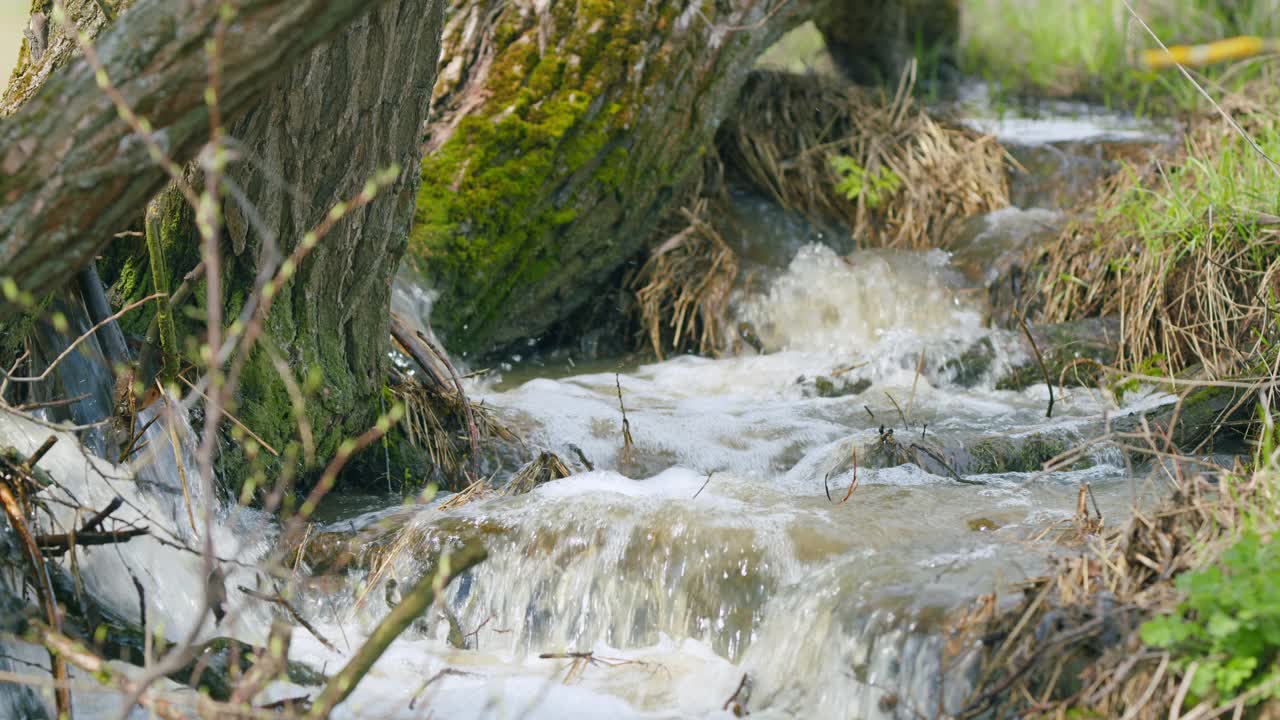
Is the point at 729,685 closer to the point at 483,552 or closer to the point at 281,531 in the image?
the point at 483,552

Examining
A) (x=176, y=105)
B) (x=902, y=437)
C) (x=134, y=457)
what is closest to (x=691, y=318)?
(x=902, y=437)

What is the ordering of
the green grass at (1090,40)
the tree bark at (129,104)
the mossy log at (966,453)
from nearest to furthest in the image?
the tree bark at (129,104)
the mossy log at (966,453)
the green grass at (1090,40)

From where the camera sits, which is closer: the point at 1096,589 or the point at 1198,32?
the point at 1096,589

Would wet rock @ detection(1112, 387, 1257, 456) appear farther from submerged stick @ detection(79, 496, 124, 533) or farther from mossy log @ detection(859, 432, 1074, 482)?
submerged stick @ detection(79, 496, 124, 533)

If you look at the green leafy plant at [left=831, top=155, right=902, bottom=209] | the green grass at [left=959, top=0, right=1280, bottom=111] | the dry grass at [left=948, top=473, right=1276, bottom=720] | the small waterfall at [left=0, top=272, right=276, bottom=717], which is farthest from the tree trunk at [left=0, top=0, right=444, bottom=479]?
the green grass at [left=959, top=0, right=1280, bottom=111]

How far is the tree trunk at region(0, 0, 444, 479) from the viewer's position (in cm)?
159

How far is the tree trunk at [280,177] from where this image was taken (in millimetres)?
1590

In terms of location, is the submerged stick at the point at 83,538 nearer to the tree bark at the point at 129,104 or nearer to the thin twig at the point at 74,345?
the thin twig at the point at 74,345

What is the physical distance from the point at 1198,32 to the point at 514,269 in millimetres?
6833

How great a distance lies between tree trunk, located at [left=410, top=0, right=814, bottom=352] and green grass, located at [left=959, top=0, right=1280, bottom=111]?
4066mm

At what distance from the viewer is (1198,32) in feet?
29.3

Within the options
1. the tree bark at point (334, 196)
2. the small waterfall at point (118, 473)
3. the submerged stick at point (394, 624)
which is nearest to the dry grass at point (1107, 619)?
the submerged stick at point (394, 624)

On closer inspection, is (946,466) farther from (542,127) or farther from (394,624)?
(542,127)

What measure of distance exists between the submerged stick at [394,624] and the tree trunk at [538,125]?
304 cm
